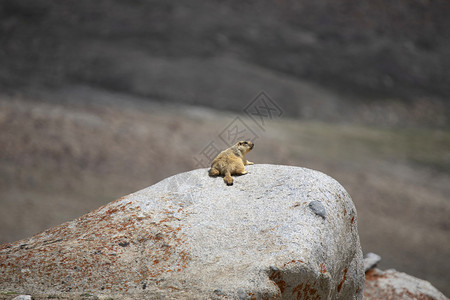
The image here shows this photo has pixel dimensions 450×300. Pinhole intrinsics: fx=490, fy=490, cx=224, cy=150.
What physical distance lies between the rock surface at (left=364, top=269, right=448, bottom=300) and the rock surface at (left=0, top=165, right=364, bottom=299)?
3338 mm

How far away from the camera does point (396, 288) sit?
10.8m

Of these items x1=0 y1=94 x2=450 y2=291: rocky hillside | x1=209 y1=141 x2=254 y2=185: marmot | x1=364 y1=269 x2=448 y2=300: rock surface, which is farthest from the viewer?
x1=0 y1=94 x2=450 y2=291: rocky hillside

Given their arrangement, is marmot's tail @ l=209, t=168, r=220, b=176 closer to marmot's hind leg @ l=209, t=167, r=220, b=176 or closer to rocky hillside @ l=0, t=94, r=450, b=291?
marmot's hind leg @ l=209, t=167, r=220, b=176

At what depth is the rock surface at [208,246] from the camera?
19.0 ft

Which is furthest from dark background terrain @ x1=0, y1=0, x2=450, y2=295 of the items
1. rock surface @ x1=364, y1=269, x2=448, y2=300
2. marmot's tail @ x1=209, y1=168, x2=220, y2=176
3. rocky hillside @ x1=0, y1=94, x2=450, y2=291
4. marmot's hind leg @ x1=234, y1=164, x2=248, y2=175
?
marmot's hind leg @ x1=234, y1=164, x2=248, y2=175

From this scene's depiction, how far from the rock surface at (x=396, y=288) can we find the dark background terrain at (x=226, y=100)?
3.61 m

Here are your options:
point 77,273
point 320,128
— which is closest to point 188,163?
point 320,128

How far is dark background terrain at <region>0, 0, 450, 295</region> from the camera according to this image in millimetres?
17469

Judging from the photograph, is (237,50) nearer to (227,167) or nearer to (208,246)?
(227,167)

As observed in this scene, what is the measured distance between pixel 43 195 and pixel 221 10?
67.6ft

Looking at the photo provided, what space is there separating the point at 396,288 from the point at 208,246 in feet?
20.6

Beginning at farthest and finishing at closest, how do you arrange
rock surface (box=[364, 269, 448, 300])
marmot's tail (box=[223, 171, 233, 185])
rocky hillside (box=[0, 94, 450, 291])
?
rocky hillside (box=[0, 94, 450, 291]) → rock surface (box=[364, 269, 448, 300]) → marmot's tail (box=[223, 171, 233, 185])

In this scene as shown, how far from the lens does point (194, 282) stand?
5719 mm

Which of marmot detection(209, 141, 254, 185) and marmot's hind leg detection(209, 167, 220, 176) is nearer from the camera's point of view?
marmot detection(209, 141, 254, 185)
